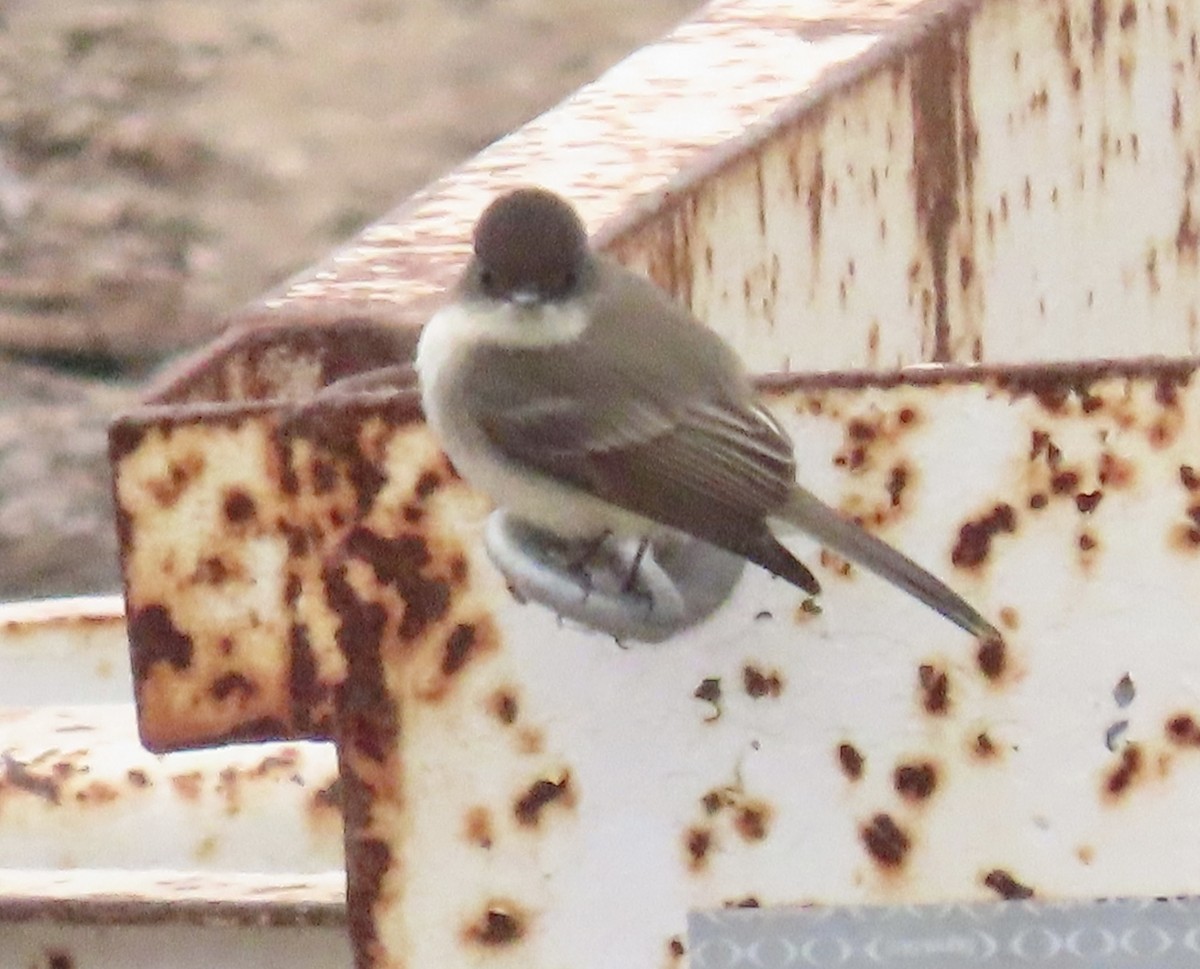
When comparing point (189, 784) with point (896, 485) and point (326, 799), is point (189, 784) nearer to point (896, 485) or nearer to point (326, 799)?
point (326, 799)

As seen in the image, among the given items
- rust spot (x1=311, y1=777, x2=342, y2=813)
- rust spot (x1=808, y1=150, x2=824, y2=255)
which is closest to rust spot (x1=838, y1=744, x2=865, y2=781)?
rust spot (x1=311, y1=777, x2=342, y2=813)

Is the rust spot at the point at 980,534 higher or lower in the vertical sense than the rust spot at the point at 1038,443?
lower

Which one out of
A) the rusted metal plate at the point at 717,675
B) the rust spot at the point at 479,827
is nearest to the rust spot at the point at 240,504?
the rusted metal plate at the point at 717,675

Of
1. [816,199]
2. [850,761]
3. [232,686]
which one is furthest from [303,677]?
[816,199]

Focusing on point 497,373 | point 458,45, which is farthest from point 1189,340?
point 458,45

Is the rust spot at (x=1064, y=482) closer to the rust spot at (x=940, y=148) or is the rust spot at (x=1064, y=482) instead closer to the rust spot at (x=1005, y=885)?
the rust spot at (x=1005, y=885)

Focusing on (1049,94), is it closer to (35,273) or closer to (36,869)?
(36,869)
